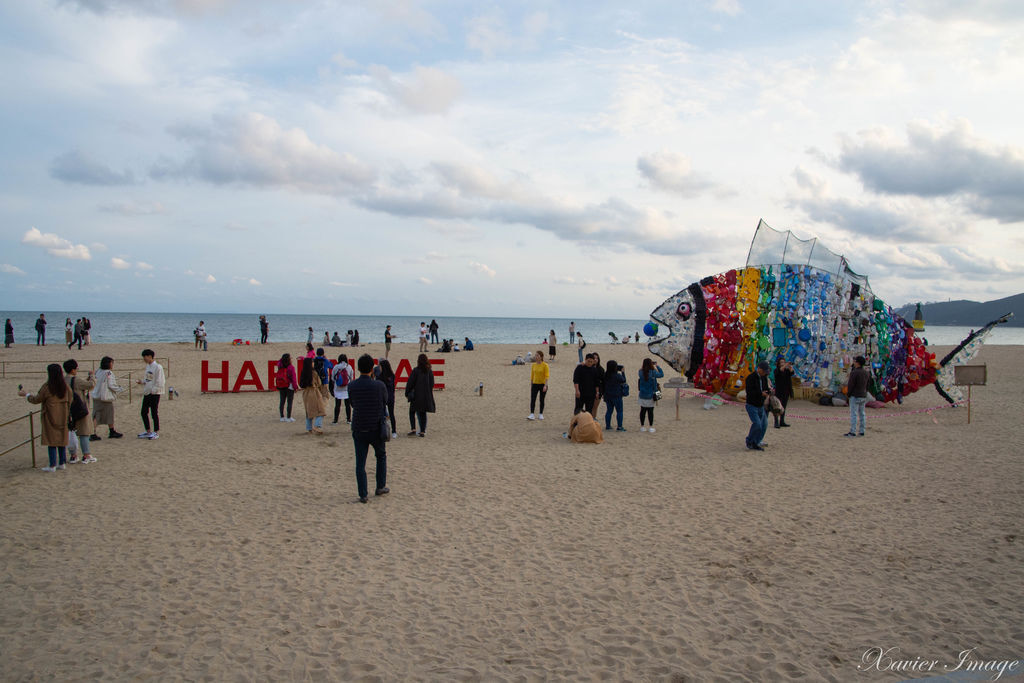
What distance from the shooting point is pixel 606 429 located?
47.0 feet

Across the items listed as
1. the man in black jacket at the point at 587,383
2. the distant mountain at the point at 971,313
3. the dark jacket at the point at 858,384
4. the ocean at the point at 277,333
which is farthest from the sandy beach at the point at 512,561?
the distant mountain at the point at 971,313

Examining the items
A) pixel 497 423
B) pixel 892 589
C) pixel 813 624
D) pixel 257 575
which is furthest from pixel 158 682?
pixel 497 423

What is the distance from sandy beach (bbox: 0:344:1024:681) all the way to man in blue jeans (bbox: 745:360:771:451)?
1.32ft

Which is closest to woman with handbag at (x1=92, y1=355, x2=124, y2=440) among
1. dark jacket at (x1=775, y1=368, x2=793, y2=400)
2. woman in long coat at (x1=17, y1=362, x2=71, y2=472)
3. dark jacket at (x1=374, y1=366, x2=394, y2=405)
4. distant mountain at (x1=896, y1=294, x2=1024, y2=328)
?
woman in long coat at (x1=17, y1=362, x2=71, y2=472)

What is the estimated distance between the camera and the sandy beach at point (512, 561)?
4.91 meters

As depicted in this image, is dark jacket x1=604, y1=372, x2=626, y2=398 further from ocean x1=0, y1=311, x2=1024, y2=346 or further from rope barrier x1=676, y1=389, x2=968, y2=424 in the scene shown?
ocean x1=0, y1=311, x2=1024, y2=346

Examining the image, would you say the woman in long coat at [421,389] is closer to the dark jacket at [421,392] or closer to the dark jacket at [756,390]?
the dark jacket at [421,392]

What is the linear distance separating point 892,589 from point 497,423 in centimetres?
980

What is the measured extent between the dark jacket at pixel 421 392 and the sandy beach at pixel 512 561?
2.80 ft

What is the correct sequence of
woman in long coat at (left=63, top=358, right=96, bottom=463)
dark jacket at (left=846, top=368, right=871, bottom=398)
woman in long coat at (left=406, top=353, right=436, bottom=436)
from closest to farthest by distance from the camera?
woman in long coat at (left=63, top=358, right=96, bottom=463), woman in long coat at (left=406, top=353, right=436, bottom=436), dark jacket at (left=846, top=368, right=871, bottom=398)

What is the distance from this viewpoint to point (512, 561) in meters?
6.67

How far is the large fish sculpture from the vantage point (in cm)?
1580

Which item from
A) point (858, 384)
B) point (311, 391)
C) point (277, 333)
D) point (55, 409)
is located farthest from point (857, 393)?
point (277, 333)

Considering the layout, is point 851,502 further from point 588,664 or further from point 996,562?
point 588,664
